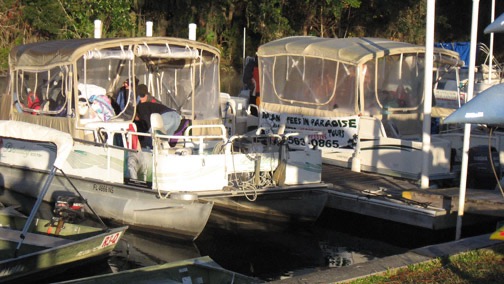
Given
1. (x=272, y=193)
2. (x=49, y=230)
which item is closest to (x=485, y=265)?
(x=272, y=193)

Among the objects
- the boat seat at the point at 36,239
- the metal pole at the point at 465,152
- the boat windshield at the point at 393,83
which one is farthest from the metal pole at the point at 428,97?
the boat seat at the point at 36,239

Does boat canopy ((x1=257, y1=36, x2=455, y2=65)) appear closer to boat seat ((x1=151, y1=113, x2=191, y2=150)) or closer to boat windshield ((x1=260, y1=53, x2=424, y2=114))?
boat windshield ((x1=260, y1=53, x2=424, y2=114))

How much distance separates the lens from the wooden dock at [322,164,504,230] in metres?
12.4

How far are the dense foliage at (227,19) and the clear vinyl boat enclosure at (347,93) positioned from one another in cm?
2082

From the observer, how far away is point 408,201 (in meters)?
13.3

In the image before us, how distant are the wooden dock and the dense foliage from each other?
24.9 meters

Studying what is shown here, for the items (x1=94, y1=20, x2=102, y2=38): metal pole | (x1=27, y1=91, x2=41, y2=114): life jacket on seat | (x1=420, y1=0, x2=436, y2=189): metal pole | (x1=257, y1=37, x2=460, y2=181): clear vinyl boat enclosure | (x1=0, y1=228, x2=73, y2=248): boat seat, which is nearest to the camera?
(x1=0, y1=228, x2=73, y2=248): boat seat

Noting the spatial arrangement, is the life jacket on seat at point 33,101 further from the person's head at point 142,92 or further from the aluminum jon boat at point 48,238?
the aluminum jon boat at point 48,238

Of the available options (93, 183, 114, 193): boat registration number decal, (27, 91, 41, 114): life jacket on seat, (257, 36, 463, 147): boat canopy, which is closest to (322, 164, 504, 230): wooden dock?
(257, 36, 463, 147): boat canopy

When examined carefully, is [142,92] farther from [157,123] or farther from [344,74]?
[344,74]

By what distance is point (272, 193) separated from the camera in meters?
13.2

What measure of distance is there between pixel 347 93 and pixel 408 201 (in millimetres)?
4253

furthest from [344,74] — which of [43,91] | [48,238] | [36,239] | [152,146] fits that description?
[36,239]

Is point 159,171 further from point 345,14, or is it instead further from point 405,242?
point 345,14
